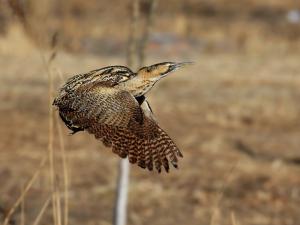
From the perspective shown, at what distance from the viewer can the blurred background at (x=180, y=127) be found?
24.3ft

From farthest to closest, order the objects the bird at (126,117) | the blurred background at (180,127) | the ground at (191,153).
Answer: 1. the ground at (191,153)
2. the blurred background at (180,127)
3. the bird at (126,117)

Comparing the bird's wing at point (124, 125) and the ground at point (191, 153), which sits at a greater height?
the ground at point (191, 153)

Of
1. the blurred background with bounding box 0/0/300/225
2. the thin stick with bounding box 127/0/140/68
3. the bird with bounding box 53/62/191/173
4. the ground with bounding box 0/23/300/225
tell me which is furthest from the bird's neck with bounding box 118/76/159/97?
the thin stick with bounding box 127/0/140/68

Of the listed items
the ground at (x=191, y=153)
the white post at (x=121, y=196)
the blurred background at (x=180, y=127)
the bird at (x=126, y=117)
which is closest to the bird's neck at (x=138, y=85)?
the bird at (x=126, y=117)

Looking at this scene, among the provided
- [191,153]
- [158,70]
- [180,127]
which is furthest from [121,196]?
[180,127]

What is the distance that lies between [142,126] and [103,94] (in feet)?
0.39

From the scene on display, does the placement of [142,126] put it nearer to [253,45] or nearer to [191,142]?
[191,142]

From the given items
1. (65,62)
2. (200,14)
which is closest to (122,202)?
(65,62)

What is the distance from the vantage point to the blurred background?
7406 mm

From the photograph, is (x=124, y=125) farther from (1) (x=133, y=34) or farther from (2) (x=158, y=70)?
(1) (x=133, y=34)

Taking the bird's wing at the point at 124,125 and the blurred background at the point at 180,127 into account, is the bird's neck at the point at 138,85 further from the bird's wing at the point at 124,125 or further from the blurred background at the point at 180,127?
the blurred background at the point at 180,127

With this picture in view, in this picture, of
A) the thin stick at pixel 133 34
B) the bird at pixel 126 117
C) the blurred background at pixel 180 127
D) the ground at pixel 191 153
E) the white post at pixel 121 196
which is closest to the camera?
the bird at pixel 126 117

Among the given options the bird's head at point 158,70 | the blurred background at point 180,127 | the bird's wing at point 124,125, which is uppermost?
the blurred background at point 180,127

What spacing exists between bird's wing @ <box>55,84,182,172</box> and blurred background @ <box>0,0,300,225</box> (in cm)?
43
